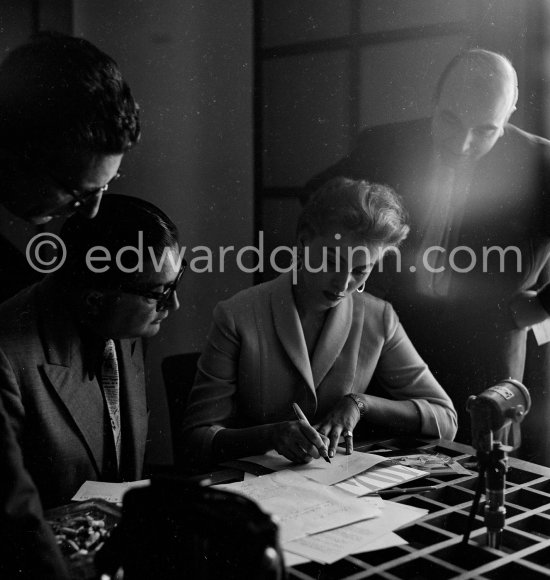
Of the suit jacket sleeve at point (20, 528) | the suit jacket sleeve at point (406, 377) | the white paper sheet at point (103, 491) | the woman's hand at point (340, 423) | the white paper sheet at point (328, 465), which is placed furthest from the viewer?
the suit jacket sleeve at point (406, 377)

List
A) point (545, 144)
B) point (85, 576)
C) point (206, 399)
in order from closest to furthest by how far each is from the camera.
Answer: point (85, 576) < point (206, 399) < point (545, 144)

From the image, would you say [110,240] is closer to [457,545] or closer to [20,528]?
[20,528]

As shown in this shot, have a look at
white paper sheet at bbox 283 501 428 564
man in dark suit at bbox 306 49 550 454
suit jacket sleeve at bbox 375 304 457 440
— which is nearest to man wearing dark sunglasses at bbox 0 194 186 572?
white paper sheet at bbox 283 501 428 564

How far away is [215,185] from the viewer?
2531mm

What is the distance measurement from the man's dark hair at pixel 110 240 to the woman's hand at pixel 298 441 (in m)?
0.46

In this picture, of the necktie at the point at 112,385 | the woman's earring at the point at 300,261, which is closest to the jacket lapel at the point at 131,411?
the necktie at the point at 112,385

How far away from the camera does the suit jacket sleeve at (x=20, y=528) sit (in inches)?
30.9

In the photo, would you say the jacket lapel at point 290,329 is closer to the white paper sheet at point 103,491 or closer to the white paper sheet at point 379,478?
the white paper sheet at point 379,478

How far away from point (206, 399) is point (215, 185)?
102 cm

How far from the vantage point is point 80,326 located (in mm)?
1542

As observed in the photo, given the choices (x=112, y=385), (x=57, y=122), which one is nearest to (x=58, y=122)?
(x=57, y=122)

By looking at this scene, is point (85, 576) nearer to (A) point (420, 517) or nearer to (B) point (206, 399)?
(A) point (420, 517)

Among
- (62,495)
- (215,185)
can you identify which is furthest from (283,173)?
(62,495)

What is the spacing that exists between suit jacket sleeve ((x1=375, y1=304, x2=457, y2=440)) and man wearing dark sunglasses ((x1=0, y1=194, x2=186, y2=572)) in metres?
0.68
